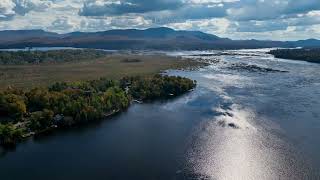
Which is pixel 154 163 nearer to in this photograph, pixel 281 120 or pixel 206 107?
pixel 281 120

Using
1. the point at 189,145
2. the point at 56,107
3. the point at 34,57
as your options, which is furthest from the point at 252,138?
the point at 34,57

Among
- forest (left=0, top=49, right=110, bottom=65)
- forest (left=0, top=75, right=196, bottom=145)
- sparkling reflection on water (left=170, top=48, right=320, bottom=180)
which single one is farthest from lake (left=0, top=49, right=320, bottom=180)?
forest (left=0, top=49, right=110, bottom=65)

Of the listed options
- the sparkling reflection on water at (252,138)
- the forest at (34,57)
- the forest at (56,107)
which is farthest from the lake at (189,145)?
the forest at (34,57)

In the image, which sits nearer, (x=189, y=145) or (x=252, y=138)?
(x=189, y=145)

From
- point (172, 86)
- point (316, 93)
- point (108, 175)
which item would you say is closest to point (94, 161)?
point (108, 175)

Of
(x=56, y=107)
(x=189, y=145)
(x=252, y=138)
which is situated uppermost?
(x=56, y=107)

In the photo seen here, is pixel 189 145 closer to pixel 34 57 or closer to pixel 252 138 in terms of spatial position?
pixel 252 138

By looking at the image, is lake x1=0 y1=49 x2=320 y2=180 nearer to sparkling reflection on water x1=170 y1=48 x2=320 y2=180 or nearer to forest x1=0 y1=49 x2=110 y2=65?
sparkling reflection on water x1=170 y1=48 x2=320 y2=180
